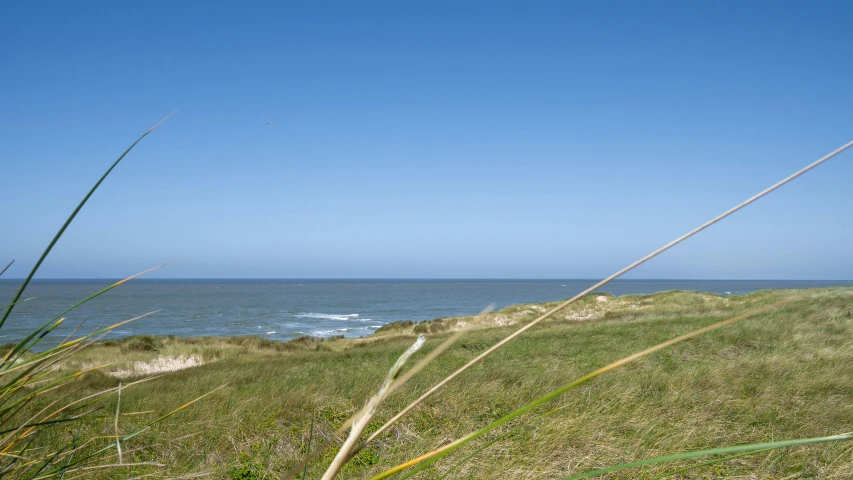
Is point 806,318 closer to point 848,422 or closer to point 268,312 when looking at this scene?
point 848,422

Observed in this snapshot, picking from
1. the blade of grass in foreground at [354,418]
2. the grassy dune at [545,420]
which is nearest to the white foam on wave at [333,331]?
the grassy dune at [545,420]

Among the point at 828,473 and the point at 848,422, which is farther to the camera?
the point at 848,422

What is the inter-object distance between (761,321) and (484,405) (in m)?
9.30

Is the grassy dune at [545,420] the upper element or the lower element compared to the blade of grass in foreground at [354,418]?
lower

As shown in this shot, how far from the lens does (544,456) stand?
3410mm

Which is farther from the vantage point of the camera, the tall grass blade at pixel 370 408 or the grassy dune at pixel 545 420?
the grassy dune at pixel 545 420

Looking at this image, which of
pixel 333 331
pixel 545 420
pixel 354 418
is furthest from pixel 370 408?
pixel 333 331

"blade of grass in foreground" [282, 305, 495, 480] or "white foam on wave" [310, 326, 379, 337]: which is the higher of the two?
"blade of grass in foreground" [282, 305, 495, 480]

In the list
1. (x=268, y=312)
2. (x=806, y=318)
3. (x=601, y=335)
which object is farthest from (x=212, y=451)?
(x=268, y=312)

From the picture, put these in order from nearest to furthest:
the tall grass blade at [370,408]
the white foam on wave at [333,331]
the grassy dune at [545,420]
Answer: the tall grass blade at [370,408]
the grassy dune at [545,420]
the white foam on wave at [333,331]

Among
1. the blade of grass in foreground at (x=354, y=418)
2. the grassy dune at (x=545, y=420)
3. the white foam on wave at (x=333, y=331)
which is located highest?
the blade of grass in foreground at (x=354, y=418)

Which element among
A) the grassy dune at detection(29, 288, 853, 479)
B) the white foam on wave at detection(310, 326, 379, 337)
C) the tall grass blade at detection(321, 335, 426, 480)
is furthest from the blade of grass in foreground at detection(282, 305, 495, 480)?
the white foam on wave at detection(310, 326, 379, 337)

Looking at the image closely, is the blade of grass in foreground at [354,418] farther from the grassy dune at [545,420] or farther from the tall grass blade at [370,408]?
the grassy dune at [545,420]

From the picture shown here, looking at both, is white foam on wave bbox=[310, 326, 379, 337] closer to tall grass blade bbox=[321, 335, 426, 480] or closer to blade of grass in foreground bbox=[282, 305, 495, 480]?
blade of grass in foreground bbox=[282, 305, 495, 480]
